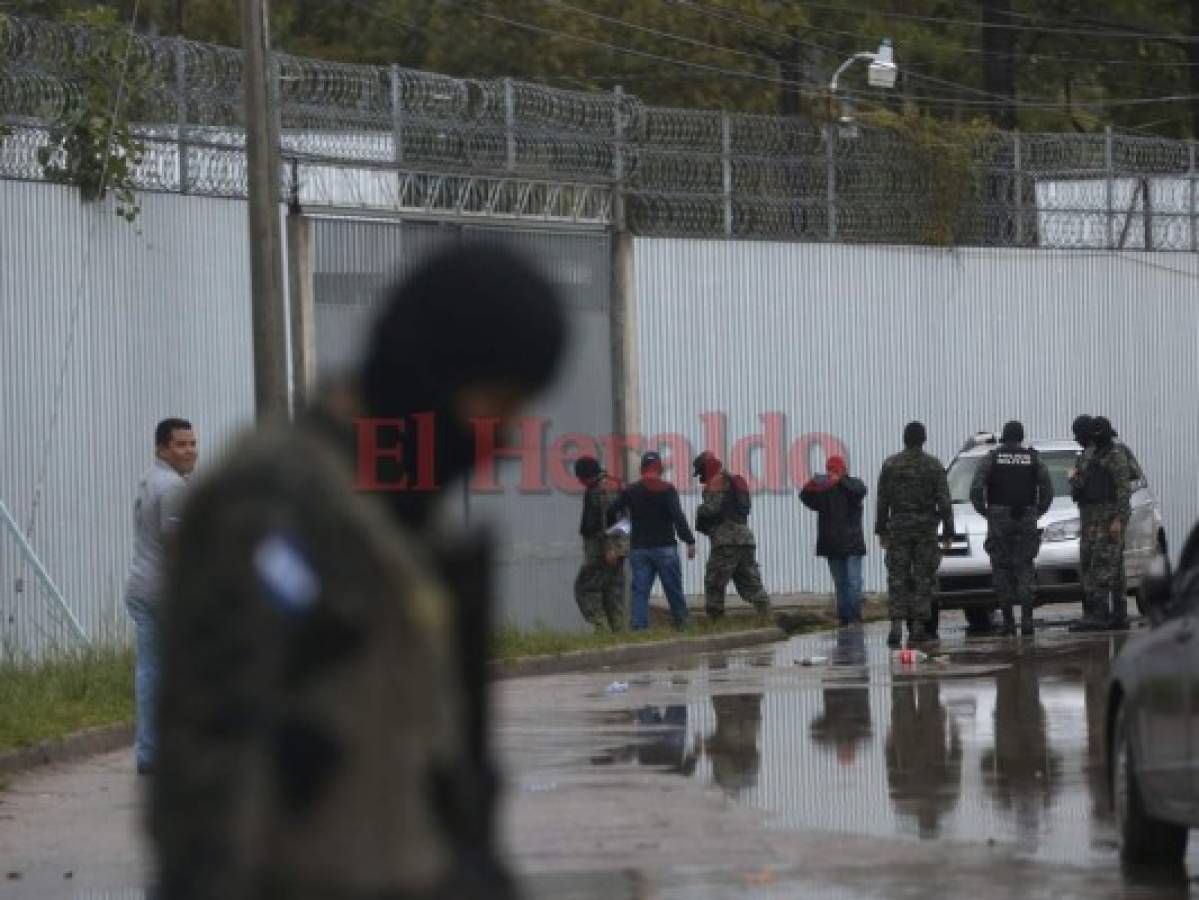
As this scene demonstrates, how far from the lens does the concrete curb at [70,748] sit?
1414cm

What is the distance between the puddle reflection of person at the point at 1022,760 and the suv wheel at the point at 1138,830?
2.08ft

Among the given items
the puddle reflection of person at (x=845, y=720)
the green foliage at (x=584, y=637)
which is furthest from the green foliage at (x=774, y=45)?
the puddle reflection of person at (x=845, y=720)

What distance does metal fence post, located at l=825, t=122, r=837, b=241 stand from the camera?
29.2 metres

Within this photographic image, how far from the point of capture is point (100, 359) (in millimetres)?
21203

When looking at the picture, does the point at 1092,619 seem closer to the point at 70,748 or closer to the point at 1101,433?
the point at 1101,433

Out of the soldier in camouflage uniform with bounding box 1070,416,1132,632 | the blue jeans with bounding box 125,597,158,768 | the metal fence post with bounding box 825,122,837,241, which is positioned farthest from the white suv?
the blue jeans with bounding box 125,597,158,768

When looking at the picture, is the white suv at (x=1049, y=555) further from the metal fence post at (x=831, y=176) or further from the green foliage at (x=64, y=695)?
the green foliage at (x=64, y=695)

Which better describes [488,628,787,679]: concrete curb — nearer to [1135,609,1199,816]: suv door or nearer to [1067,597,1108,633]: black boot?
[1067,597,1108,633]: black boot

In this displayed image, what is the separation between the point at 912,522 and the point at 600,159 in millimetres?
6366

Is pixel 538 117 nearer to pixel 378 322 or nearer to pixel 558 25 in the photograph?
pixel 378 322

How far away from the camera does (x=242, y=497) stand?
10.3 feet

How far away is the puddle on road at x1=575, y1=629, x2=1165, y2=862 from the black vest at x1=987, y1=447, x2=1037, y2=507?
1.30 meters

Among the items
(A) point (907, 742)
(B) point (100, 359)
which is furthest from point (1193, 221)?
(A) point (907, 742)

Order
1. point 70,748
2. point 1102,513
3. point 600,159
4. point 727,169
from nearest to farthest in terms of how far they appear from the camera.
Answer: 1. point 70,748
2. point 1102,513
3. point 600,159
4. point 727,169
